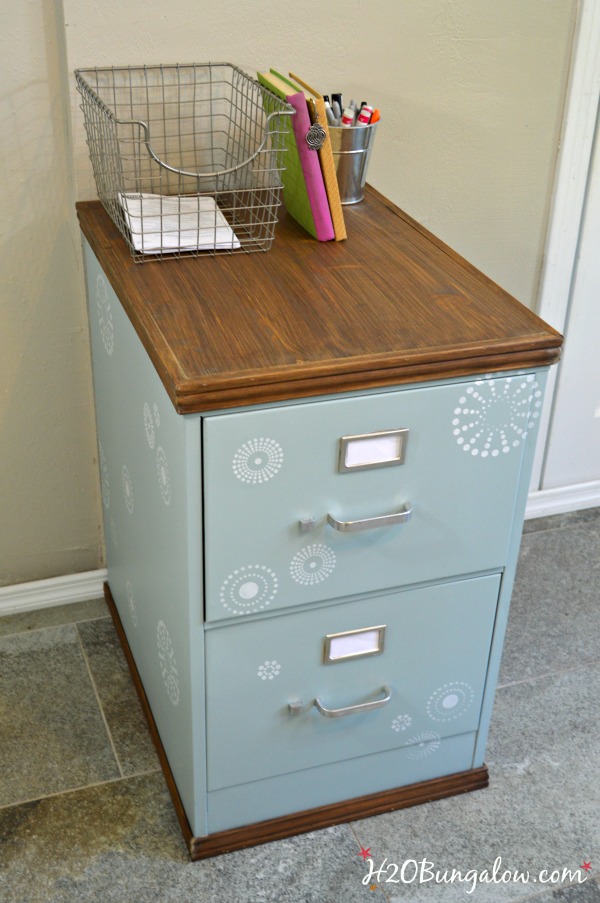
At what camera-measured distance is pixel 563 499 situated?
2.18 meters

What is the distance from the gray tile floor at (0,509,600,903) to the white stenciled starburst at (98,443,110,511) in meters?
0.24

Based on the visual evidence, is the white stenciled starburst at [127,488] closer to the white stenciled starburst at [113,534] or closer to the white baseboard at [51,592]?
the white stenciled starburst at [113,534]

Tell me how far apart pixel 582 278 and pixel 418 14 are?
628mm

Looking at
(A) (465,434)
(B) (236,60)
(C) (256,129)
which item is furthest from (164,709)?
(B) (236,60)

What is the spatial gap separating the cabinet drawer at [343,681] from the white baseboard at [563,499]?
2.63 ft

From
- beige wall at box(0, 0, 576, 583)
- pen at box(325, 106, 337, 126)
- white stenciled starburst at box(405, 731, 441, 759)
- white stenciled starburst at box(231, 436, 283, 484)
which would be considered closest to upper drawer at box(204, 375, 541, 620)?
white stenciled starburst at box(231, 436, 283, 484)

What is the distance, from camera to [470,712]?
1442 mm

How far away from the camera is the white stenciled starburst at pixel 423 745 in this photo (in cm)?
143

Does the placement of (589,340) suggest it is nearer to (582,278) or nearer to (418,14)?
(582,278)

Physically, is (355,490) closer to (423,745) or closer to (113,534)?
(423,745)

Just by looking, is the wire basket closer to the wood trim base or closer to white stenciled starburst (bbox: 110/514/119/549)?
white stenciled starburst (bbox: 110/514/119/549)

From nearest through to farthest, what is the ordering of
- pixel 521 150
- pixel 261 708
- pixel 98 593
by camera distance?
pixel 261 708 < pixel 521 150 < pixel 98 593

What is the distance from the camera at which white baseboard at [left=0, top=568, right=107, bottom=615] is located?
1822 mm

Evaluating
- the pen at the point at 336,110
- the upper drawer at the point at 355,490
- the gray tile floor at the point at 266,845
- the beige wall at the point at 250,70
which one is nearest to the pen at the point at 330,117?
the pen at the point at 336,110
